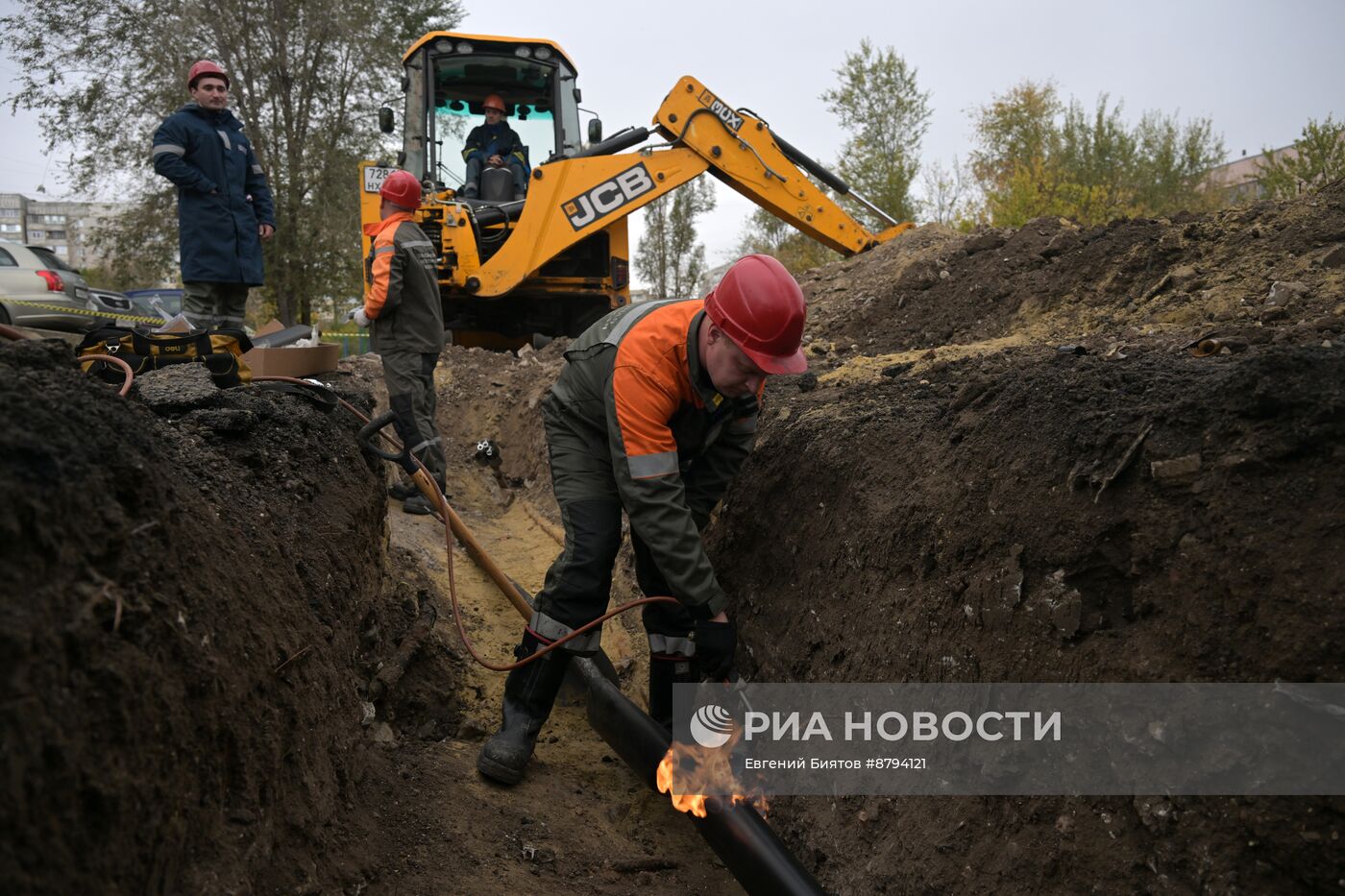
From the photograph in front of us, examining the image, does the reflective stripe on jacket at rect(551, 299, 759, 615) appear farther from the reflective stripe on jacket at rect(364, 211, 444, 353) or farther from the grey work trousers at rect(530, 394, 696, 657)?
the reflective stripe on jacket at rect(364, 211, 444, 353)

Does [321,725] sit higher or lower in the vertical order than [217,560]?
lower

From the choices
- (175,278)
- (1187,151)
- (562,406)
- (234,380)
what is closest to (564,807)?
(562,406)

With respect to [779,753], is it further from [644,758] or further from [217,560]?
[217,560]

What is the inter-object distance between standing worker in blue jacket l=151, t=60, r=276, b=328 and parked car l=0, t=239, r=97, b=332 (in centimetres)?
630

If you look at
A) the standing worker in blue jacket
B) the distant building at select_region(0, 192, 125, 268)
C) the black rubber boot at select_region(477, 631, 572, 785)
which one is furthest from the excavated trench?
the distant building at select_region(0, 192, 125, 268)

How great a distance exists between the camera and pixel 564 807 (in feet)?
11.7

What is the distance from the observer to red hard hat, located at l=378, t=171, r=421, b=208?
5.89m

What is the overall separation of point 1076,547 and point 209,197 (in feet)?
18.1

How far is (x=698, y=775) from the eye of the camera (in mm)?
3537

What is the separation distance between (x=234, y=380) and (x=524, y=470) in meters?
4.01

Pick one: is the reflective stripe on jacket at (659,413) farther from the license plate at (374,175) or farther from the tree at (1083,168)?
the tree at (1083,168)

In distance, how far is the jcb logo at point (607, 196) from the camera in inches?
342

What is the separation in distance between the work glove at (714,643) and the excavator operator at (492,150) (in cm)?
717

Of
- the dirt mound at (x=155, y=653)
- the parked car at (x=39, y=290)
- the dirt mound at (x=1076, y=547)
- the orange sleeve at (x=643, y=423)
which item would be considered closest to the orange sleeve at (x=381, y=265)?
the dirt mound at (x=155, y=653)
